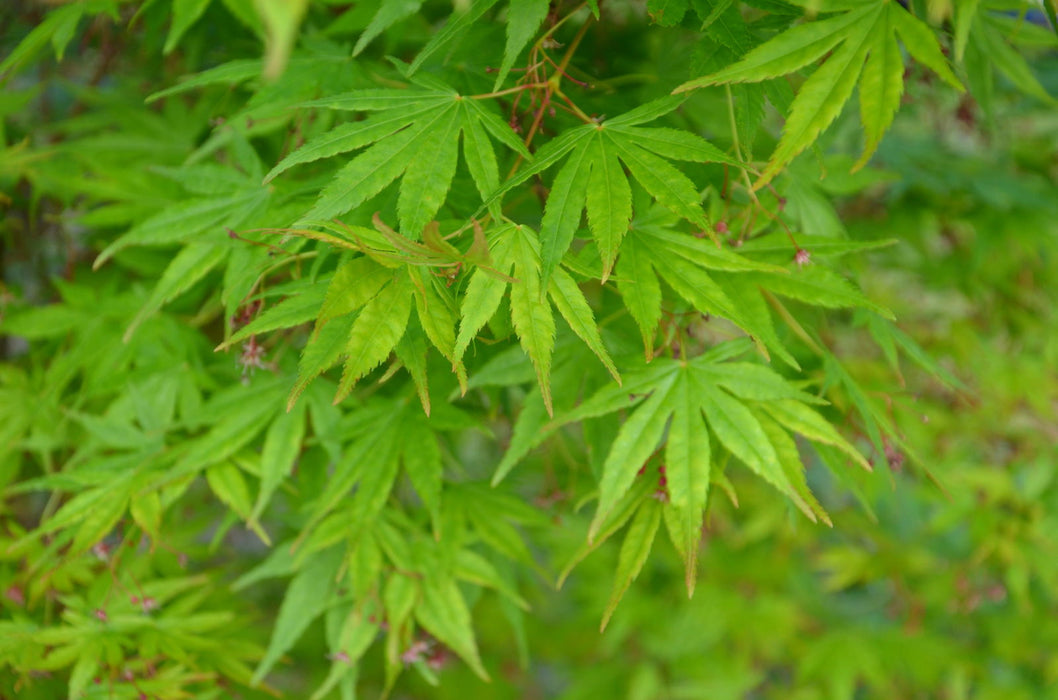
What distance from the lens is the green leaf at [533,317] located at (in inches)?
26.4

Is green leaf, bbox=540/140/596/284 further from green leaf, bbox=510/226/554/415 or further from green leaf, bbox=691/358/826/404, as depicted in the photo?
Result: green leaf, bbox=691/358/826/404

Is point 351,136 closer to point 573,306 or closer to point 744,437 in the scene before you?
point 573,306

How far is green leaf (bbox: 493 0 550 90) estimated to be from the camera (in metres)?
0.71

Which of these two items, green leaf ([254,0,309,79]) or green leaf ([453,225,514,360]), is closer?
green leaf ([254,0,309,79])

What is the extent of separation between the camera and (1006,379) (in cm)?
175

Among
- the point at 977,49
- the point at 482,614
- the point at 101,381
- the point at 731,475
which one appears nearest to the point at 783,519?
the point at 731,475

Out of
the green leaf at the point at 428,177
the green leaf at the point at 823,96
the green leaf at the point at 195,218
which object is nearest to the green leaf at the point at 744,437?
the green leaf at the point at 823,96

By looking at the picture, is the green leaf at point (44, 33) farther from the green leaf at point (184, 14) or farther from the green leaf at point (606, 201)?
the green leaf at point (606, 201)

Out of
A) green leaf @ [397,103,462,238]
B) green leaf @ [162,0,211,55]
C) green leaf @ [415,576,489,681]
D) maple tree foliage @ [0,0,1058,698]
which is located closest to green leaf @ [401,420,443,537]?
maple tree foliage @ [0,0,1058,698]

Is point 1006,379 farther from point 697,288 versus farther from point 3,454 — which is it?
point 3,454

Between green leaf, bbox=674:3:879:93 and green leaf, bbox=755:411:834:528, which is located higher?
green leaf, bbox=674:3:879:93

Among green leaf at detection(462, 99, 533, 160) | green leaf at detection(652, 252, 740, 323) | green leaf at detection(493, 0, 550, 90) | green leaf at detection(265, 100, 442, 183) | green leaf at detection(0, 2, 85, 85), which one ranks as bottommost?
green leaf at detection(652, 252, 740, 323)

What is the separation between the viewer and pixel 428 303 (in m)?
0.69

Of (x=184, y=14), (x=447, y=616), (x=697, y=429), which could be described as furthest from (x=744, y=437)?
(x=184, y=14)
